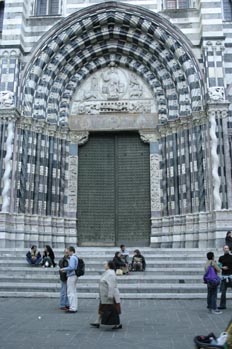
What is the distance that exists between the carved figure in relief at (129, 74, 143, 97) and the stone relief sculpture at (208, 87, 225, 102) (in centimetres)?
377

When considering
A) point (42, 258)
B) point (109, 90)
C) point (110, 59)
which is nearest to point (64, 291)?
point (42, 258)

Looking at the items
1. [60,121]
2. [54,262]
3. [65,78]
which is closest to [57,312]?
[54,262]

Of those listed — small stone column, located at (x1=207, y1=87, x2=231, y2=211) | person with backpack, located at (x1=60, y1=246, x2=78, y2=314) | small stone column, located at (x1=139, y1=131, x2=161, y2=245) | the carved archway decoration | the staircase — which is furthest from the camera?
the carved archway decoration

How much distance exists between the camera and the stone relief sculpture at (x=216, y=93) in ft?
50.1

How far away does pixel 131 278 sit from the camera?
1095 cm

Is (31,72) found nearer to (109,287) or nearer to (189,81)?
(189,81)

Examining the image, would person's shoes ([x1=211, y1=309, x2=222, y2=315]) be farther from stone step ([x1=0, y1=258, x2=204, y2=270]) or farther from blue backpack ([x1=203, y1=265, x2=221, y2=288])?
stone step ([x1=0, y1=258, x2=204, y2=270])

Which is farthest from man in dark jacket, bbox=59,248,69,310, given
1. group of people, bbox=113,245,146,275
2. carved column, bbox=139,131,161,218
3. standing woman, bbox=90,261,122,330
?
carved column, bbox=139,131,161,218

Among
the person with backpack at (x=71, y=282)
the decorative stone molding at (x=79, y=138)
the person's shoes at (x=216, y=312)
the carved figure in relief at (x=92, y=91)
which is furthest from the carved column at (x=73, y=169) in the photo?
the person's shoes at (x=216, y=312)

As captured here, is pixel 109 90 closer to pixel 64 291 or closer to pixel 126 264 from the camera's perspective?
pixel 126 264

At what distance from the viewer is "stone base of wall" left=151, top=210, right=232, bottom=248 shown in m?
14.0

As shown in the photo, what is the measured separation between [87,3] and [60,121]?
589 cm

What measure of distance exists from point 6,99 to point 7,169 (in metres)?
3.12

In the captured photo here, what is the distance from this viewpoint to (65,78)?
18.0m
